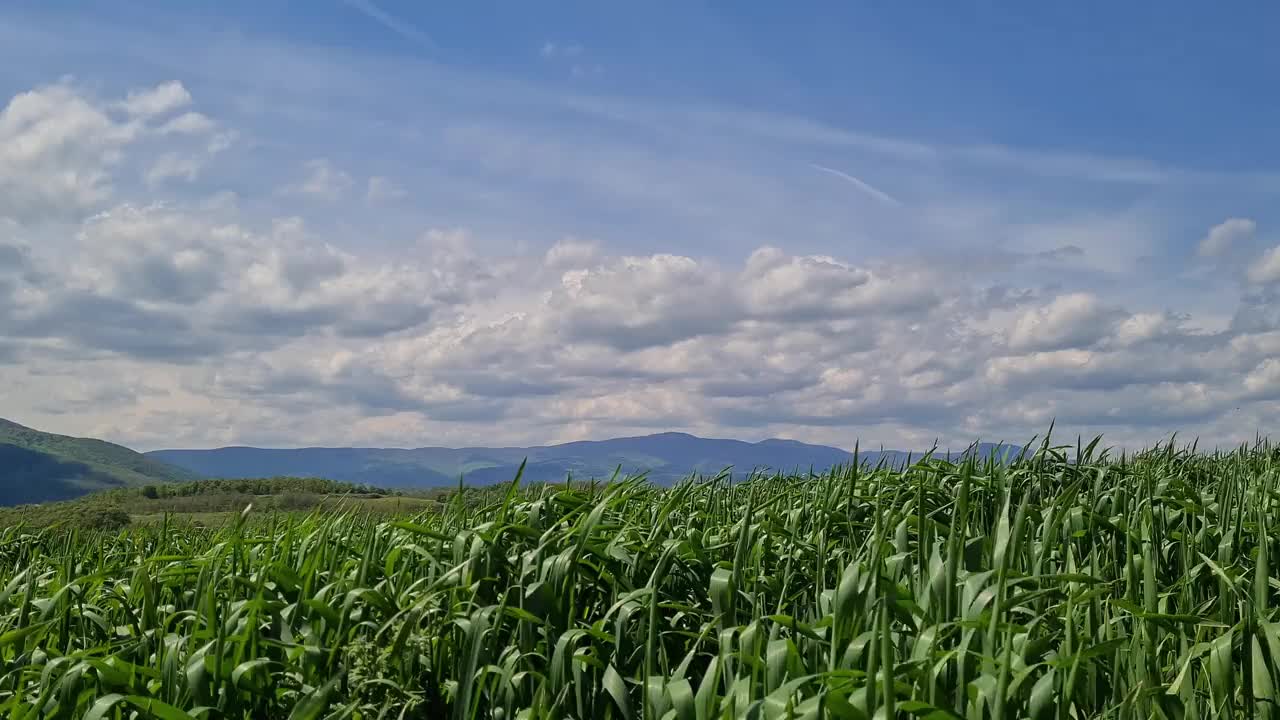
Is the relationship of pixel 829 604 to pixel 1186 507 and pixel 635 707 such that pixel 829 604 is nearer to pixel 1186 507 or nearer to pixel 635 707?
pixel 635 707

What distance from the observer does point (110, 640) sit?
193 inches

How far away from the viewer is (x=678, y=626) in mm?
4551

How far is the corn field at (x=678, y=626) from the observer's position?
3.29 meters

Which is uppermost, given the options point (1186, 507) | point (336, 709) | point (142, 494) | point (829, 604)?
point (1186, 507)

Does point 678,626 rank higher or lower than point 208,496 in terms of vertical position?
higher

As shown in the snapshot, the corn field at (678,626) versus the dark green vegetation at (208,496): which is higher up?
the corn field at (678,626)

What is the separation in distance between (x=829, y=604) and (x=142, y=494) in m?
49.4

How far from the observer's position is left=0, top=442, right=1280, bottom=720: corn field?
3291mm

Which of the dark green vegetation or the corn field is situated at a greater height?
the corn field

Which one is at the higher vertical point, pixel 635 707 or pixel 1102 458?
pixel 1102 458

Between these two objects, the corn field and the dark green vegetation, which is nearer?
the corn field

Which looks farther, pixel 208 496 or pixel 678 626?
pixel 208 496

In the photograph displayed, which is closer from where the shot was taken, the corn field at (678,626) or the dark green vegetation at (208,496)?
the corn field at (678,626)

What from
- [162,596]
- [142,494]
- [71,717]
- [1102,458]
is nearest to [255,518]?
[162,596]
